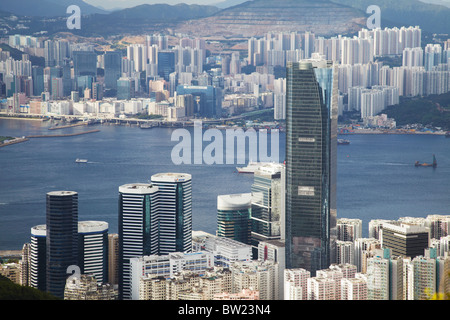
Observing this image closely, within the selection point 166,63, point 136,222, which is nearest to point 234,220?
point 136,222

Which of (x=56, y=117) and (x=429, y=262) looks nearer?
(x=429, y=262)

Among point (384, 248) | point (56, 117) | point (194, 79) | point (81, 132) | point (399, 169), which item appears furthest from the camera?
point (194, 79)

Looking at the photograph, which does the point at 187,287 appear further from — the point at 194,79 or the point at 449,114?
the point at 194,79

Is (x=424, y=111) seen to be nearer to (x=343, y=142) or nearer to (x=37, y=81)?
(x=343, y=142)

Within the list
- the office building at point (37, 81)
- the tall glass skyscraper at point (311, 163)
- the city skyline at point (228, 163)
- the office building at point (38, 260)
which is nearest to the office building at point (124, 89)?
the city skyline at point (228, 163)

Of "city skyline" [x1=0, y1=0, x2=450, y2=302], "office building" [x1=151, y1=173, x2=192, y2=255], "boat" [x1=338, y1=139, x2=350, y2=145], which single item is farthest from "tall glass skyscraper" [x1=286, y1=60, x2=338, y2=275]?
"boat" [x1=338, y1=139, x2=350, y2=145]

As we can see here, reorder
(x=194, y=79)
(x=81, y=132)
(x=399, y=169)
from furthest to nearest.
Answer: (x=194, y=79)
(x=81, y=132)
(x=399, y=169)
